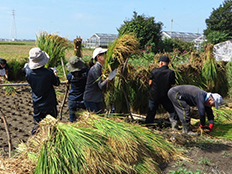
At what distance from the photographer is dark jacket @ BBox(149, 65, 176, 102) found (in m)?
4.84

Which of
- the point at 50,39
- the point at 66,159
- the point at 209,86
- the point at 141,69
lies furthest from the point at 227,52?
the point at 66,159

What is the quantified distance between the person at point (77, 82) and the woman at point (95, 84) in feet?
0.60

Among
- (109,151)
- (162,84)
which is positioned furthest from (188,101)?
(109,151)

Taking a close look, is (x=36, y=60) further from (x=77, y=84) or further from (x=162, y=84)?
(x=162, y=84)

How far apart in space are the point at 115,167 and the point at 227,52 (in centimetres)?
1239

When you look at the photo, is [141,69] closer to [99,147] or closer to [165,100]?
[165,100]

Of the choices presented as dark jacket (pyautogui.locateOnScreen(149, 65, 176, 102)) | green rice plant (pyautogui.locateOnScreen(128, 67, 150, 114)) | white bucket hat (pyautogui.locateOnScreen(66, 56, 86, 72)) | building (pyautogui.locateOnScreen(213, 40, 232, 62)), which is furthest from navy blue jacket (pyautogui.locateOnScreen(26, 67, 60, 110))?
building (pyautogui.locateOnScreen(213, 40, 232, 62))

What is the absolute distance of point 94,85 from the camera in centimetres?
400

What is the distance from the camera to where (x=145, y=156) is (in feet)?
10.2

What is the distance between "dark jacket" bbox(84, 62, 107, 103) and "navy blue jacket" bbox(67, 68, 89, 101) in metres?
0.18

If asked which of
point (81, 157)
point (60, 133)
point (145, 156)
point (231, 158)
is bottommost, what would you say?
point (231, 158)

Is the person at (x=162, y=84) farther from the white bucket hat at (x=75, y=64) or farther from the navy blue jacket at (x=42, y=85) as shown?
the navy blue jacket at (x=42, y=85)

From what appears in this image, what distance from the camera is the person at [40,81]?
3.43m

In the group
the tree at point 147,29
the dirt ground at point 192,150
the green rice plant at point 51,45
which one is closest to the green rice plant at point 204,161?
the dirt ground at point 192,150
